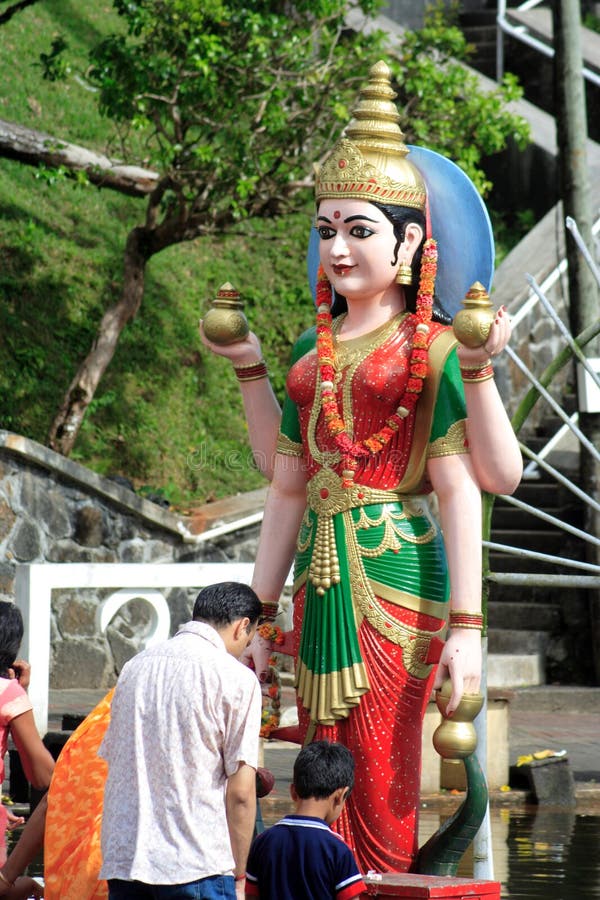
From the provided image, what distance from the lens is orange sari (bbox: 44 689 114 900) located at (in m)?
4.61

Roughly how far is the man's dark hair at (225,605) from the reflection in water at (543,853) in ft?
7.73

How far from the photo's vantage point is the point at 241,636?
410 cm

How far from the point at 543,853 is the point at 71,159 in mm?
7579

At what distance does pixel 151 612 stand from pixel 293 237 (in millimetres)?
5775

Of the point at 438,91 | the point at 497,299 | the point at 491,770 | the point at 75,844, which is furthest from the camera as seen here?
the point at 497,299

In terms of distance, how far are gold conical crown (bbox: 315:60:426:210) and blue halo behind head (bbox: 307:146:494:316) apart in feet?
0.36

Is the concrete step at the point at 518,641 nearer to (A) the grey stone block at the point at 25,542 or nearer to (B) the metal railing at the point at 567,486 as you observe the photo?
(A) the grey stone block at the point at 25,542

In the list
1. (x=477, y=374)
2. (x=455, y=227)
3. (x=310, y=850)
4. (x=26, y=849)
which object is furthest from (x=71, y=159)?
(x=310, y=850)

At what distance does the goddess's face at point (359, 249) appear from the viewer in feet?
16.1

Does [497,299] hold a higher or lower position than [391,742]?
higher

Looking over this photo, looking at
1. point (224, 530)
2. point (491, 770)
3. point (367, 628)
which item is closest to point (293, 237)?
point (224, 530)

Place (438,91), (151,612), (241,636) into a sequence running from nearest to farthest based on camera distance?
(241,636), (151,612), (438,91)

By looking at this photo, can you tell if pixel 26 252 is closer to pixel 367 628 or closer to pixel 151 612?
pixel 151 612

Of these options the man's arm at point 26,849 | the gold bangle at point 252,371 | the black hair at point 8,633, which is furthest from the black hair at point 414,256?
the man's arm at point 26,849
